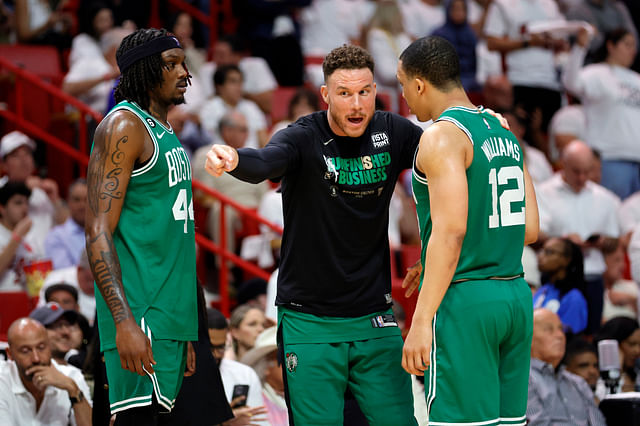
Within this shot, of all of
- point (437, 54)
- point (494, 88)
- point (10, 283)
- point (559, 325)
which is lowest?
point (559, 325)

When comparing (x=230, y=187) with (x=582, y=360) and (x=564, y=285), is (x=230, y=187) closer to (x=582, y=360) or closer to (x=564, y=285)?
(x=564, y=285)

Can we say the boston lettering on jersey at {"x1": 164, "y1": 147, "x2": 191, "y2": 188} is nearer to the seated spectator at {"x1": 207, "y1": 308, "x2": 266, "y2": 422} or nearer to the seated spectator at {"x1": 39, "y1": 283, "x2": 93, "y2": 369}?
the seated spectator at {"x1": 207, "y1": 308, "x2": 266, "y2": 422}

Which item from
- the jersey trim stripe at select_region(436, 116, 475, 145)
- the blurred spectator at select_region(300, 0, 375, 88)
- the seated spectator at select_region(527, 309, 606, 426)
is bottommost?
the seated spectator at select_region(527, 309, 606, 426)

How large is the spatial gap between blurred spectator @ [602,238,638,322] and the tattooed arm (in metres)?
6.94

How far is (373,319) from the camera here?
476 centimetres

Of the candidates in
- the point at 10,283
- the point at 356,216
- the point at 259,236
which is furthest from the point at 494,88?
the point at 356,216

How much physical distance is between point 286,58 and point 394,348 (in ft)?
29.5

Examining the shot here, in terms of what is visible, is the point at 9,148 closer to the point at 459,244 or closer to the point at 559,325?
the point at 559,325

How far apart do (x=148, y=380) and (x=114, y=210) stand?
760mm

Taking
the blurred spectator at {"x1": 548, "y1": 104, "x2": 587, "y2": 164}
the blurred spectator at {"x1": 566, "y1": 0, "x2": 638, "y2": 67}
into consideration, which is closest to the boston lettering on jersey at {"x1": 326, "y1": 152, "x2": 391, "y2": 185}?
the blurred spectator at {"x1": 548, "y1": 104, "x2": 587, "y2": 164}

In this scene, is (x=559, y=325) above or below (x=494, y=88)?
below

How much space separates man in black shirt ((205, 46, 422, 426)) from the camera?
4.66 meters

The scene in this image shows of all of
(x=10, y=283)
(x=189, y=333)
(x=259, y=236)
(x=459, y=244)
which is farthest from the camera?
(x=259, y=236)

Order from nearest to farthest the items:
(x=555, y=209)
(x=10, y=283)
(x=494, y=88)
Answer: (x=10, y=283)
(x=555, y=209)
(x=494, y=88)
